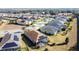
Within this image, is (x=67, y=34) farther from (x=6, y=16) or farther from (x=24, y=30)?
(x=6, y=16)

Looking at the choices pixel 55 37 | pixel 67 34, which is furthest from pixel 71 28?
pixel 55 37

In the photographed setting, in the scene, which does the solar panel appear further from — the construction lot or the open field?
the open field

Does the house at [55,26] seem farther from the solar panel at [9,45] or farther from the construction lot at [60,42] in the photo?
the solar panel at [9,45]

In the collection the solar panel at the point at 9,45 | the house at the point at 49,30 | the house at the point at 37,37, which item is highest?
the house at the point at 49,30

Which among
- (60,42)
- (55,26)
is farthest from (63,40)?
(55,26)

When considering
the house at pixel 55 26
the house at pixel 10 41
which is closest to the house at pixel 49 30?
the house at pixel 55 26
